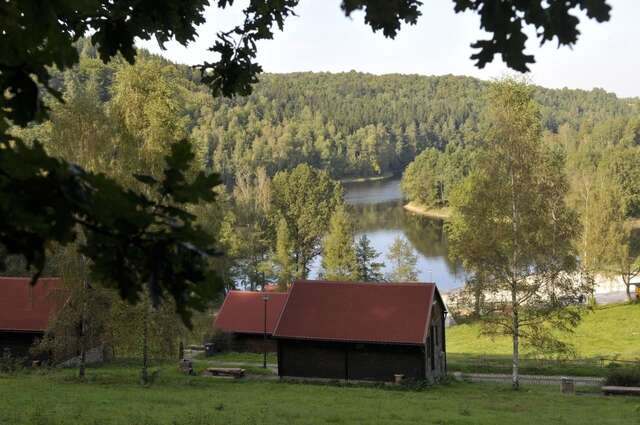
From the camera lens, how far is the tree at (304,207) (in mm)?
56750

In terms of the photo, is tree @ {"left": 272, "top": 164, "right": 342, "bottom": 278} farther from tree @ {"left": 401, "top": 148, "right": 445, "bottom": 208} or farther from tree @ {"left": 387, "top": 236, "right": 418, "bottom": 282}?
tree @ {"left": 401, "top": 148, "right": 445, "bottom": 208}

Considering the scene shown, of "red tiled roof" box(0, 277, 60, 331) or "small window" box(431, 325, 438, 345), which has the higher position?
"red tiled roof" box(0, 277, 60, 331)

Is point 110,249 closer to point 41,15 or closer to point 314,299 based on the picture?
point 41,15

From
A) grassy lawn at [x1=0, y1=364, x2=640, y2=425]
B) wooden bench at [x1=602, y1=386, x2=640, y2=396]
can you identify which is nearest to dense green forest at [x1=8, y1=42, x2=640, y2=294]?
grassy lawn at [x1=0, y1=364, x2=640, y2=425]

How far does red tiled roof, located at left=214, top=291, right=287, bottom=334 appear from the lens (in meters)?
37.2

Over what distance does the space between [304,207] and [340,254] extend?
34.7 ft

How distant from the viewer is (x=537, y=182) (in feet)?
81.1

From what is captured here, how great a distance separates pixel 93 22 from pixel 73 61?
176cm

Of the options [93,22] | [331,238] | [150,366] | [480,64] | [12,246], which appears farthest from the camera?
[331,238]

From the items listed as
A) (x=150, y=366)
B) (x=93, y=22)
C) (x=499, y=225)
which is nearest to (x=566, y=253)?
(x=499, y=225)

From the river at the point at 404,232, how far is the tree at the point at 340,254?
584 centimetres

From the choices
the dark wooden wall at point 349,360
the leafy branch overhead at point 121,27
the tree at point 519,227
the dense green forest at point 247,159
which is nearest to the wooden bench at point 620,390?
the tree at point 519,227

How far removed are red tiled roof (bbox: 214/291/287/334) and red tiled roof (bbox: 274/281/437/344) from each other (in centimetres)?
930

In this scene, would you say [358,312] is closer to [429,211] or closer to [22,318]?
[22,318]
